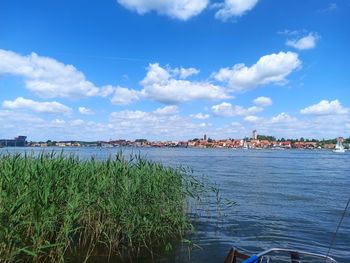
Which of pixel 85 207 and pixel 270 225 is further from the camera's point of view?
pixel 270 225

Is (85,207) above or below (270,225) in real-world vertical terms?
above

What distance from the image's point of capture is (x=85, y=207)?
10.1 meters

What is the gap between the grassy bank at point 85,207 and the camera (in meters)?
8.41

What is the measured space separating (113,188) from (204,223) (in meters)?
6.64

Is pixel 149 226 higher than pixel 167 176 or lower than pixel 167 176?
lower

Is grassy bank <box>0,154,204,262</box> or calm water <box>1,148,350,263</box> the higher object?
grassy bank <box>0,154,204,262</box>

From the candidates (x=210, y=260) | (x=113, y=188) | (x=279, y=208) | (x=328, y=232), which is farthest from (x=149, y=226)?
(x=279, y=208)

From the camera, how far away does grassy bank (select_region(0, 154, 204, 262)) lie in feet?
27.6

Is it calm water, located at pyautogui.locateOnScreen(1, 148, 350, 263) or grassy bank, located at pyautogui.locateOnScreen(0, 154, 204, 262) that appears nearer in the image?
grassy bank, located at pyautogui.locateOnScreen(0, 154, 204, 262)

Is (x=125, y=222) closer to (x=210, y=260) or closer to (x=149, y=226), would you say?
(x=149, y=226)

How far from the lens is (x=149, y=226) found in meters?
11.4

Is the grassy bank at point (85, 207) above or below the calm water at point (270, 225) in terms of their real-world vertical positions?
above

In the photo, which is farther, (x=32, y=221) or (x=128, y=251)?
(x=128, y=251)

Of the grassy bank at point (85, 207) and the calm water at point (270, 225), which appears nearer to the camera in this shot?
the grassy bank at point (85, 207)
